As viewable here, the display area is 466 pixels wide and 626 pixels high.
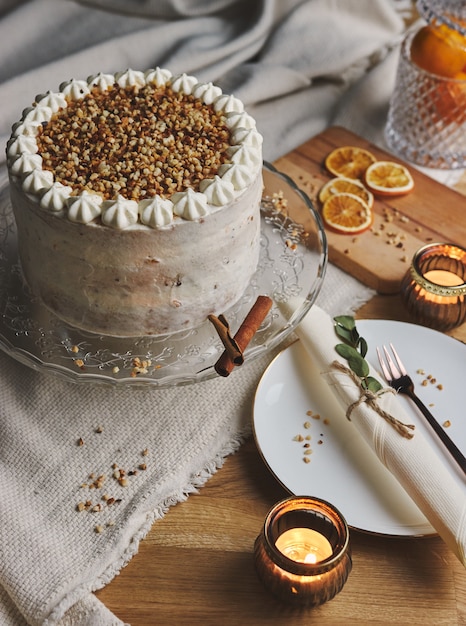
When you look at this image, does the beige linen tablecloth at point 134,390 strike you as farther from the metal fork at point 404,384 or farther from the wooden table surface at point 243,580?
the metal fork at point 404,384

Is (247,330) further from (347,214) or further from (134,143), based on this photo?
(347,214)

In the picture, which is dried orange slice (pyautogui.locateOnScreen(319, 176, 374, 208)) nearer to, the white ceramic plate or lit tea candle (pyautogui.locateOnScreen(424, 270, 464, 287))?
lit tea candle (pyautogui.locateOnScreen(424, 270, 464, 287))

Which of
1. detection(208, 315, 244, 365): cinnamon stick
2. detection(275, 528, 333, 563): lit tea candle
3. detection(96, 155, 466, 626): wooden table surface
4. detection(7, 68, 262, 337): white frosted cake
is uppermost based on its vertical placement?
detection(7, 68, 262, 337): white frosted cake

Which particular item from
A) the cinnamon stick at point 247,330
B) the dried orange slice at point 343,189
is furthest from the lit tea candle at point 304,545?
the dried orange slice at point 343,189

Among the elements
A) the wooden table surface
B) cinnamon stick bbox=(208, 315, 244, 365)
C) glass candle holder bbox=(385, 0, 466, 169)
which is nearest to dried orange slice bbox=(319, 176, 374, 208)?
glass candle holder bbox=(385, 0, 466, 169)

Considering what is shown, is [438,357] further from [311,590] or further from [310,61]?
[310,61]

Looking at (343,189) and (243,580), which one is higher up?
(343,189)

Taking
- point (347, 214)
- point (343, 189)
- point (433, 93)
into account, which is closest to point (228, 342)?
point (347, 214)
